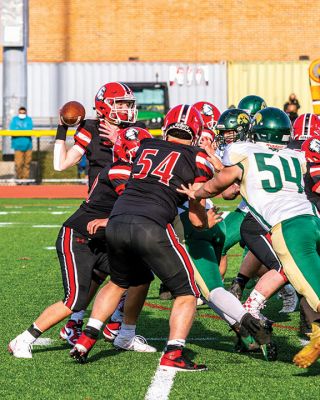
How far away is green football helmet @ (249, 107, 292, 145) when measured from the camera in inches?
260

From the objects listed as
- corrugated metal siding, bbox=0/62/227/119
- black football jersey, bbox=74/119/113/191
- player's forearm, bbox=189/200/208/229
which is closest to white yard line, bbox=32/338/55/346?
black football jersey, bbox=74/119/113/191

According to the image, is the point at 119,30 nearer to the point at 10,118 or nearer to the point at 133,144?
the point at 10,118

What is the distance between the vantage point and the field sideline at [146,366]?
581 cm

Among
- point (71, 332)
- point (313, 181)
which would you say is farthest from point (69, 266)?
point (313, 181)

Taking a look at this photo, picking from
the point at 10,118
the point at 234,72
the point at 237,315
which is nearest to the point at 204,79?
the point at 234,72

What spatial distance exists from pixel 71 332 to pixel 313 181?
2.01 meters

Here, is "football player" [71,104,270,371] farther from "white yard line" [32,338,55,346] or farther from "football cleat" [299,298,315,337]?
"white yard line" [32,338,55,346]

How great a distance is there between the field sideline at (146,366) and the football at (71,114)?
151 cm

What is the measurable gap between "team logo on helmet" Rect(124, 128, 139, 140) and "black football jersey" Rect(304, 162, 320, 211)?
1459mm

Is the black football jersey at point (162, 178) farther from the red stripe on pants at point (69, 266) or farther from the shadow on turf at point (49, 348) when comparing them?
the shadow on turf at point (49, 348)

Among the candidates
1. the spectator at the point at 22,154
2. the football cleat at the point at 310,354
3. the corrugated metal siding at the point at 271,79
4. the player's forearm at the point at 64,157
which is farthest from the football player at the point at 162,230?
the corrugated metal siding at the point at 271,79

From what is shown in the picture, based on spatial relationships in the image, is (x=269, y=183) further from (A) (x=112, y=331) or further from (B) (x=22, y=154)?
(B) (x=22, y=154)

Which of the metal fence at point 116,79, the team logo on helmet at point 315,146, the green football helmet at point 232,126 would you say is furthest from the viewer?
the metal fence at point 116,79

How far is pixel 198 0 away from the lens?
3606 centimetres
